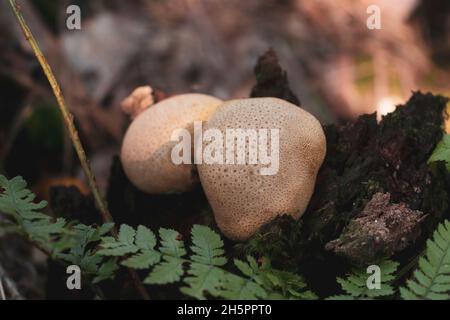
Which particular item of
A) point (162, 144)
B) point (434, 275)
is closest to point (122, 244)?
point (162, 144)

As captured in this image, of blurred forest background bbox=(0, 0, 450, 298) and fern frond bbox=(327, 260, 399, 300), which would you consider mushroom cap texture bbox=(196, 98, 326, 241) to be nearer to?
fern frond bbox=(327, 260, 399, 300)

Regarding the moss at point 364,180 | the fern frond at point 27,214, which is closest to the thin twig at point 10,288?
the fern frond at point 27,214

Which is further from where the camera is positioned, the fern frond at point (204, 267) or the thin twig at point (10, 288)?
the thin twig at point (10, 288)

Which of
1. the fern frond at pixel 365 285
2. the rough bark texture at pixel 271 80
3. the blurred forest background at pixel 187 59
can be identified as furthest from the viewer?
the blurred forest background at pixel 187 59

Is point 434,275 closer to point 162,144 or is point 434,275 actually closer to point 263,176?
point 263,176

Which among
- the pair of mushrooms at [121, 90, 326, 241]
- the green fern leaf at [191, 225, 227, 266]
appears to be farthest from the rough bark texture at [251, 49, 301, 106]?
the green fern leaf at [191, 225, 227, 266]

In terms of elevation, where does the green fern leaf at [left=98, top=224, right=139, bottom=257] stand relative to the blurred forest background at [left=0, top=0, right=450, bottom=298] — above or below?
below

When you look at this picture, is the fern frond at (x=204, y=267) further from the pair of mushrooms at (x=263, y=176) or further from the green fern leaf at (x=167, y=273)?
the pair of mushrooms at (x=263, y=176)
